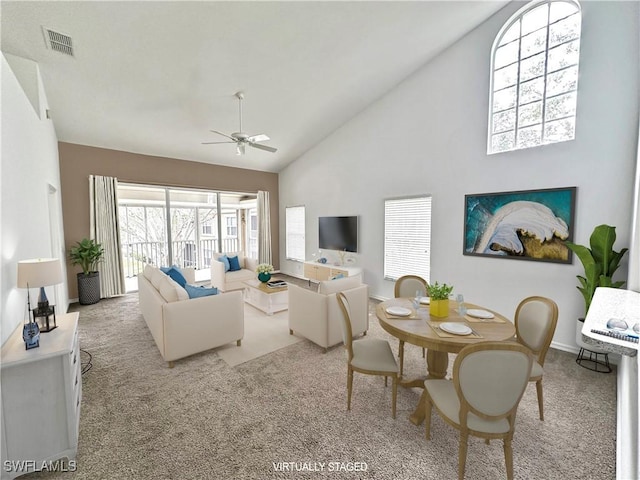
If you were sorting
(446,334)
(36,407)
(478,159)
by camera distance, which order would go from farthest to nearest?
(478,159) < (446,334) < (36,407)

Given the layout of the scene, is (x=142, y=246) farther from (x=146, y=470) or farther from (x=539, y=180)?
(x=539, y=180)

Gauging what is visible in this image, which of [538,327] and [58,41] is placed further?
[58,41]

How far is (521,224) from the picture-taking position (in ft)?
11.9

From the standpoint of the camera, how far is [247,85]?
4211 millimetres

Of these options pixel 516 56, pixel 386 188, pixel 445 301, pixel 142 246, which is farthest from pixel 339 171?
pixel 142 246

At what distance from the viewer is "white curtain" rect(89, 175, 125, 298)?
17.6 feet

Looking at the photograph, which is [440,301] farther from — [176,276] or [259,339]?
[176,276]

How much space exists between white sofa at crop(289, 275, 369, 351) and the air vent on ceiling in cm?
384

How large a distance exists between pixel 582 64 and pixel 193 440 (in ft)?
17.8

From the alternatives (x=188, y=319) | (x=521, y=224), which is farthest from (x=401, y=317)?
(x=521, y=224)

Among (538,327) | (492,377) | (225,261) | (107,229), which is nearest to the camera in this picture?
(492,377)

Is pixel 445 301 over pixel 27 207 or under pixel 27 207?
under

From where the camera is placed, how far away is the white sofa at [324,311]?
325cm

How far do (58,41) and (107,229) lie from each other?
3.53 metres
